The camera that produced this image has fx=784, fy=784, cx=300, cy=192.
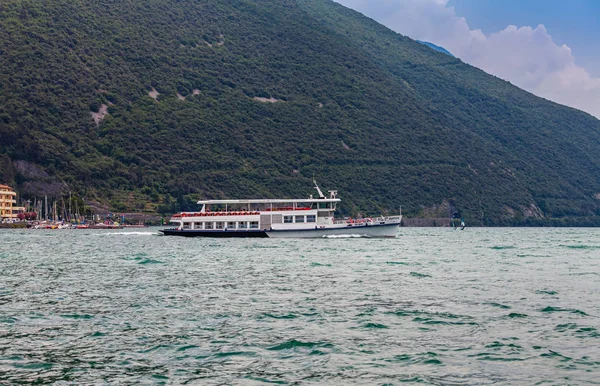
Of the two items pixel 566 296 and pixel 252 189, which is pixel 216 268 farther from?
pixel 252 189

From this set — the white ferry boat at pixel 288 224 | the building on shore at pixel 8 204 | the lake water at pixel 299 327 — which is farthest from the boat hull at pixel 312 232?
the building on shore at pixel 8 204

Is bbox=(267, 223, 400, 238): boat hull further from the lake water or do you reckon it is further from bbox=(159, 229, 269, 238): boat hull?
the lake water

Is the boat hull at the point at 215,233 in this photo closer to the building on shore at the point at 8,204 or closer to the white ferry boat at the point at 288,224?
the white ferry boat at the point at 288,224

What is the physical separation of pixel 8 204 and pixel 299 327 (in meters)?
175

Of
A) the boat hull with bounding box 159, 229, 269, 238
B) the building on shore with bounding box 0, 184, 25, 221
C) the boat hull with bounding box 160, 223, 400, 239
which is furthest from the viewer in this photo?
the building on shore with bounding box 0, 184, 25, 221

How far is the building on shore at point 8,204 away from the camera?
181 meters

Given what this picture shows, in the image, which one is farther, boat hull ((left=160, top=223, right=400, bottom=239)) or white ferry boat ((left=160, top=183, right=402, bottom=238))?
boat hull ((left=160, top=223, right=400, bottom=239))

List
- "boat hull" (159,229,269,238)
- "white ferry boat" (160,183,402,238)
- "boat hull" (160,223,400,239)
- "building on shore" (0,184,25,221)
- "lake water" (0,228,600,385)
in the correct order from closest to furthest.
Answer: "lake water" (0,228,600,385) < "white ferry boat" (160,183,402,238) < "boat hull" (160,223,400,239) < "boat hull" (159,229,269,238) < "building on shore" (0,184,25,221)

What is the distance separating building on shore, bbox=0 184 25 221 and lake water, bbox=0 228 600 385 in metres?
143

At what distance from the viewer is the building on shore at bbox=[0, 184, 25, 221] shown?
181 m

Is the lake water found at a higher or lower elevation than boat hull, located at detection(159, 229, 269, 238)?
lower

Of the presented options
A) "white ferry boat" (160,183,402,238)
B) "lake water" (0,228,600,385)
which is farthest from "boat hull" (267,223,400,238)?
"lake water" (0,228,600,385)

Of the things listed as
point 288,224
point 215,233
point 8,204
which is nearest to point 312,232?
point 288,224

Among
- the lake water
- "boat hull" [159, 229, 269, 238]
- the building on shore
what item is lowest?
the lake water
